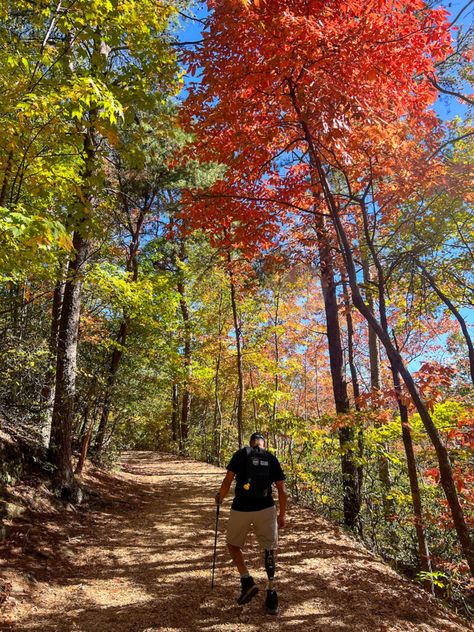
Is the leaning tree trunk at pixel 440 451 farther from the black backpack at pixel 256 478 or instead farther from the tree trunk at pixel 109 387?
the tree trunk at pixel 109 387

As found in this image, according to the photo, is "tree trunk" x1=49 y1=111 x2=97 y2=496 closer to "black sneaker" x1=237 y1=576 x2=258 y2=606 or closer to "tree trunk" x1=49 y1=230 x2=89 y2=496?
"tree trunk" x1=49 y1=230 x2=89 y2=496

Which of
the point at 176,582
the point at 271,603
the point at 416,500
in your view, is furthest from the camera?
the point at 416,500

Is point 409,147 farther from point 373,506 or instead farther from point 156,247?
point 156,247

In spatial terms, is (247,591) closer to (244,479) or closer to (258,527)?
(258,527)

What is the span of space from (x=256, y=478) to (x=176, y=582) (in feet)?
6.36

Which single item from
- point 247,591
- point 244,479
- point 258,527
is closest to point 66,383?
point 244,479

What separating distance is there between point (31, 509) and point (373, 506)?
244 inches

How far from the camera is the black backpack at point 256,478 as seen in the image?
414 centimetres

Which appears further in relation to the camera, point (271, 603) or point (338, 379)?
point (338, 379)

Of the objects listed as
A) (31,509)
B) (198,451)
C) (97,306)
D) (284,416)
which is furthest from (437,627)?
(198,451)

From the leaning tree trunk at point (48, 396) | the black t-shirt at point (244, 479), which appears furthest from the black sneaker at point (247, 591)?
the leaning tree trunk at point (48, 396)

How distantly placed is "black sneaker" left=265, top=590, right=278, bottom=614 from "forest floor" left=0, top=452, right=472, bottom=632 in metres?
0.07

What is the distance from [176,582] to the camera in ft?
15.6

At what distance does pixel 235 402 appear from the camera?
24438 mm
